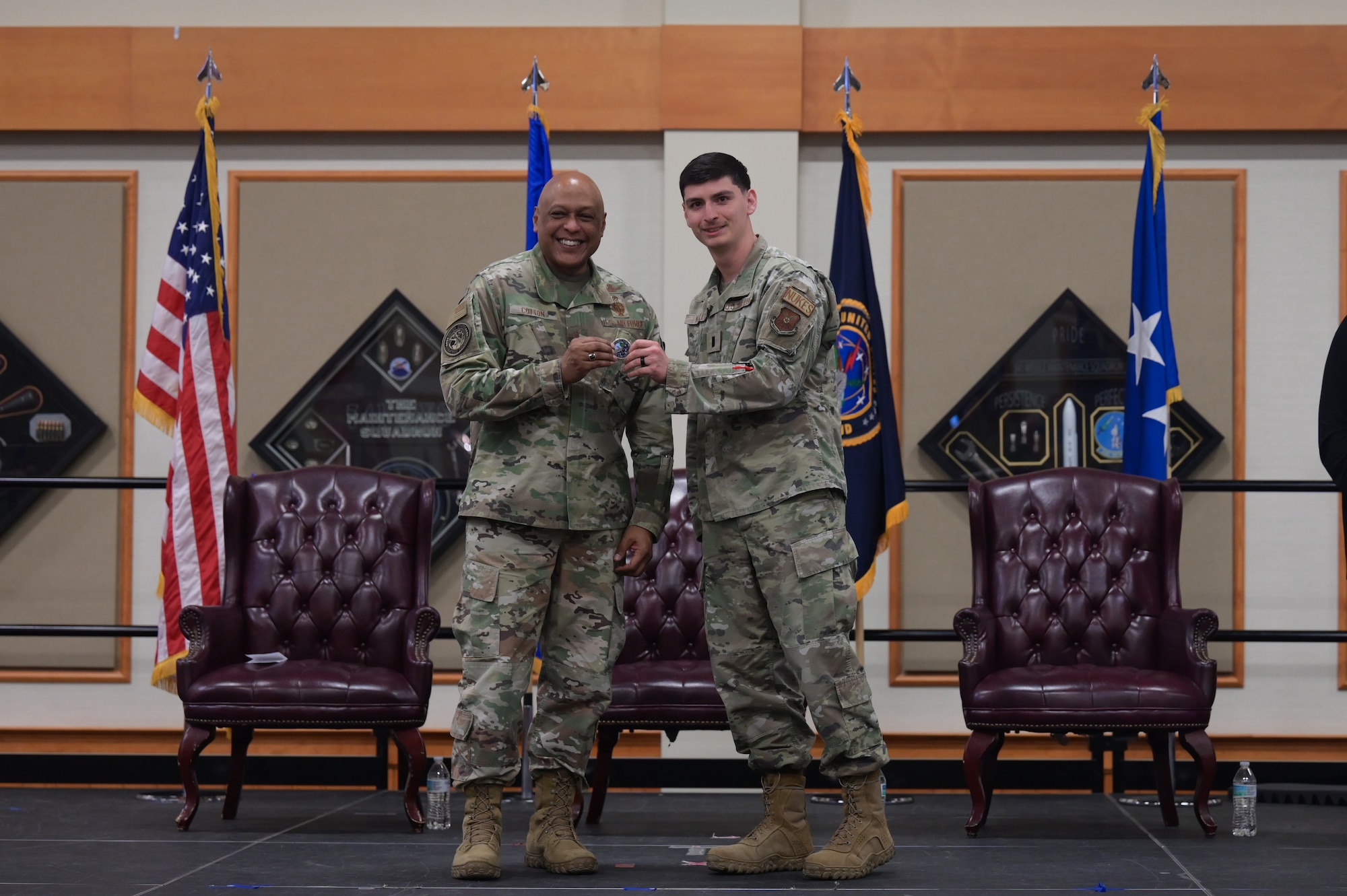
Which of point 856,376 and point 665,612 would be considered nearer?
point 665,612

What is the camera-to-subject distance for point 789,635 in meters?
3.16

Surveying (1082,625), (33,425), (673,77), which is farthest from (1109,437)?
(33,425)

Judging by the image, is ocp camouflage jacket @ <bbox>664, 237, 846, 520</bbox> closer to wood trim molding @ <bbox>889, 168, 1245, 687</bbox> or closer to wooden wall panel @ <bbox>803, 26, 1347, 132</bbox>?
wood trim molding @ <bbox>889, 168, 1245, 687</bbox>

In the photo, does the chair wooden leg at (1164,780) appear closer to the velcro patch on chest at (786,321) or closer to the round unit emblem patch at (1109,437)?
the round unit emblem patch at (1109,437)

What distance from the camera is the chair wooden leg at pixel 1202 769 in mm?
3984

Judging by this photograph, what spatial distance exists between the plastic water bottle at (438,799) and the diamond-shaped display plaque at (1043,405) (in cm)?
232

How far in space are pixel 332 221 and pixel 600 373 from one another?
257cm

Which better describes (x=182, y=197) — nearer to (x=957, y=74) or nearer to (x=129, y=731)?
(x=129, y=731)

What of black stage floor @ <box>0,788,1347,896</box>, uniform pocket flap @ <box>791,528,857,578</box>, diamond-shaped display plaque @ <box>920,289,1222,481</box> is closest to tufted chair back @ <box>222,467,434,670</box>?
black stage floor @ <box>0,788,1347,896</box>

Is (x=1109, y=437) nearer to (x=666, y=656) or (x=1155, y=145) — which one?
(x=1155, y=145)

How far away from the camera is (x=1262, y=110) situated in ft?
17.3

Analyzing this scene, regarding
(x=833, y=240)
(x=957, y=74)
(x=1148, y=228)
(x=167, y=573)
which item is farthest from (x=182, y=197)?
(x=1148, y=228)

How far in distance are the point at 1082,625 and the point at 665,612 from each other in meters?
1.41

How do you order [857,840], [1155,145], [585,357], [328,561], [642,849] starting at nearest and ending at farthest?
[585,357], [857,840], [642,849], [328,561], [1155,145]
